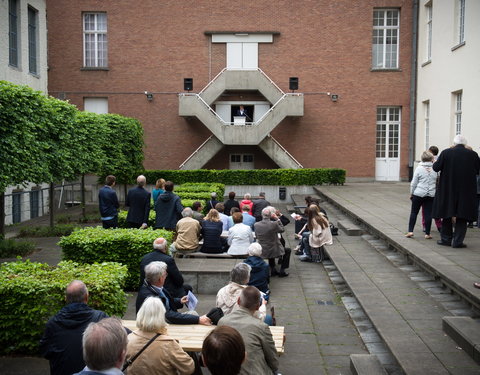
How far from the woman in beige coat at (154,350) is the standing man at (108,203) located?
29.4ft

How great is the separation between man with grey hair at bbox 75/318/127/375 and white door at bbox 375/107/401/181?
28024mm

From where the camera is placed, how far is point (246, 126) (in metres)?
27.6

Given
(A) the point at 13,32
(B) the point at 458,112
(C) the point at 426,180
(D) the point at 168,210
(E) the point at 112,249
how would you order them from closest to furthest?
(E) the point at 112,249, (C) the point at 426,180, (D) the point at 168,210, (B) the point at 458,112, (A) the point at 13,32

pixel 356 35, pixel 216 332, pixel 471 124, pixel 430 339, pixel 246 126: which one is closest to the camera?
pixel 216 332

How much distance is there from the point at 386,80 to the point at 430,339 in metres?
25.1

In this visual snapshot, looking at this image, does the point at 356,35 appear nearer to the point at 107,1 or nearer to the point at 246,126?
the point at 246,126

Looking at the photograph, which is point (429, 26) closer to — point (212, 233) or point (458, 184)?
point (458, 184)

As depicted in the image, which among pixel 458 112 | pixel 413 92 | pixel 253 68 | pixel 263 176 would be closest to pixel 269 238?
pixel 458 112

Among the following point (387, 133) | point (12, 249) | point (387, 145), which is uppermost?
point (387, 133)

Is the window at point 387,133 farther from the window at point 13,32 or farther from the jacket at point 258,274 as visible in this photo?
the jacket at point 258,274

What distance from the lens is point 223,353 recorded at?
358 cm

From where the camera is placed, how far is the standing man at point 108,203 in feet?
43.8

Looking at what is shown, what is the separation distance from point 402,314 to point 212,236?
4853 millimetres

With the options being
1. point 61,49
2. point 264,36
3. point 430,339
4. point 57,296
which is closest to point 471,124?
point 264,36
